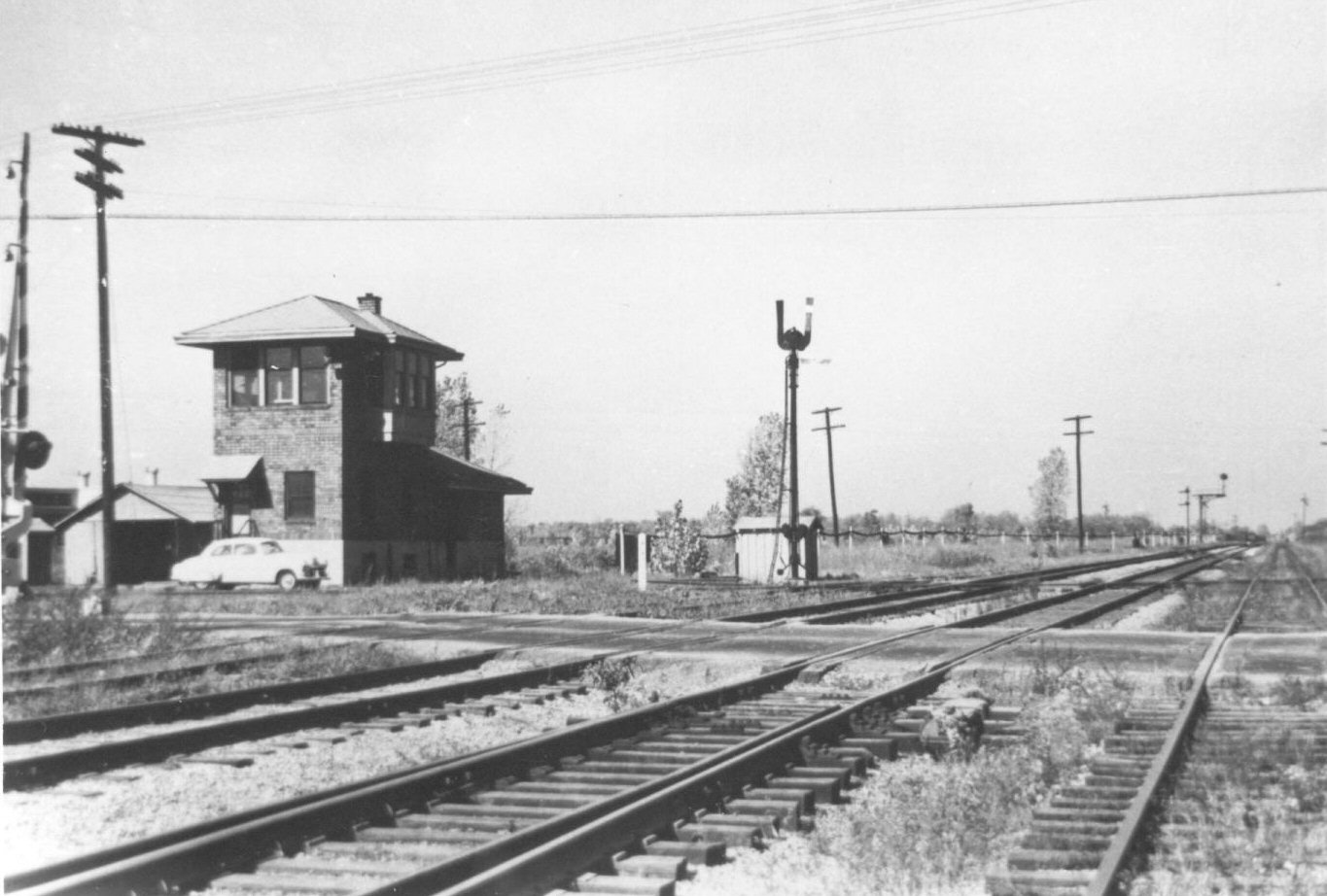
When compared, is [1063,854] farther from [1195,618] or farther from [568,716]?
[1195,618]

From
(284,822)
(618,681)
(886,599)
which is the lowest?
(886,599)

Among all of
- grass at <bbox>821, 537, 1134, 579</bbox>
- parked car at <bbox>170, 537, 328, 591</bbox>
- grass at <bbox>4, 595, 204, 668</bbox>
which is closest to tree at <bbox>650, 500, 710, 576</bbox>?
grass at <bbox>821, 537, 1134, 579</bbox>

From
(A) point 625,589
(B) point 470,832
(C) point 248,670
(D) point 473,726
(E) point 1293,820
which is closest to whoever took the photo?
(B) point 470,832

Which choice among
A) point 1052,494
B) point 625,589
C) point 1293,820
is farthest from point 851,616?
point 1052,494

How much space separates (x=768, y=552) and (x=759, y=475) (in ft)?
120

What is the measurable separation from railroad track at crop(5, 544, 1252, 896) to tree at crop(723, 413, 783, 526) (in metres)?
61.7

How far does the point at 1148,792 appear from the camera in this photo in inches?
264

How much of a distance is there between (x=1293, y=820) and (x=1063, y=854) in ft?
5.98

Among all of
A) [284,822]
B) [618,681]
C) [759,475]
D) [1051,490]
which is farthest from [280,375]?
[1051,490]

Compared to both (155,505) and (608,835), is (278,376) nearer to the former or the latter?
(155,505)

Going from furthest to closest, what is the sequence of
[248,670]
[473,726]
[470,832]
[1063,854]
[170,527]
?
1. [170,527]
2. [248,670]
3. [473,726]
4. [470,832]
5. [1063,854]


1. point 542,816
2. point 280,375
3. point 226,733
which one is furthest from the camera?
point 280,375

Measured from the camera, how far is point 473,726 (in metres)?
10.3

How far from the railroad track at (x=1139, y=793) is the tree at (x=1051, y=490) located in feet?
359
